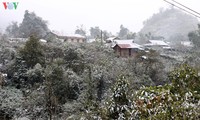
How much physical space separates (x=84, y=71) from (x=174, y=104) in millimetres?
15556

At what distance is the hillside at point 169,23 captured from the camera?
265ft

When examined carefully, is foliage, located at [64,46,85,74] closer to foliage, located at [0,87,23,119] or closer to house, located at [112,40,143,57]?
foliage, located at [0,87,23,119]

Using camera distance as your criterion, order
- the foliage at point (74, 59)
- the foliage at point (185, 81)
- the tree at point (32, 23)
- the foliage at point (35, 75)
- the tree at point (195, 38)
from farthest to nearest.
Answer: the tree at point (32, 23) < the tree at point (195, 38) < the foliage at point (74, 59) < the foliage at point (35, 75) < the foliage at point (185, 81)

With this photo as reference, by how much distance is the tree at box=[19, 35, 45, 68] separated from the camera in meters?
20.2

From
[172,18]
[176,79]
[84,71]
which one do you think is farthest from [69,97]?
[172,18]

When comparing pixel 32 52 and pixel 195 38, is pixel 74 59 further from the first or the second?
pixel 195 38

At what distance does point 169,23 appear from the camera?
8594 cm

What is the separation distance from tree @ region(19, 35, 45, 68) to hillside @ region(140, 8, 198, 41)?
62.4m

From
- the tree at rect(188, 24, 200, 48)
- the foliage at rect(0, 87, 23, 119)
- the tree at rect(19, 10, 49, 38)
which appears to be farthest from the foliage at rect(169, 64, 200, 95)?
the tree at rect(19, 10, 49, 38)

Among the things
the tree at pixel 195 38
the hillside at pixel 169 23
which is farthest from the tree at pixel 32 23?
the hillside at pixel 169 23

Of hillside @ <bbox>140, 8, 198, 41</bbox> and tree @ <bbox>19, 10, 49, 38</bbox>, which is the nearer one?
tree @ <bbox>19, 10, 49, 38</bbox>

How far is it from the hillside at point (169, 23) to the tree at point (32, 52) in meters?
62.4

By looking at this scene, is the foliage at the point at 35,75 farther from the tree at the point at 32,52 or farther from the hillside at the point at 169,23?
the hillside at the point at 169,23

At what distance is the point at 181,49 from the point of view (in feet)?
131
